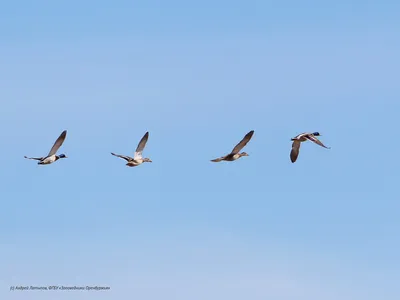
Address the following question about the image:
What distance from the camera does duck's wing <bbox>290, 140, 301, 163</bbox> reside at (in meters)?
95.9

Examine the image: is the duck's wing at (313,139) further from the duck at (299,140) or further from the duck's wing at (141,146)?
the duck's wing at (141,146)

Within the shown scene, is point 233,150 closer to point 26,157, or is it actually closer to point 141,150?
point 141,150

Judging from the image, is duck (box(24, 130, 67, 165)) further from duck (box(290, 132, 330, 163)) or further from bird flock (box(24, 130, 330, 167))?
duck (box(290, 132, 330, 163))

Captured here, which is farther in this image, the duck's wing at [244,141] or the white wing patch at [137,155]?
the white wing patch at [137,155]

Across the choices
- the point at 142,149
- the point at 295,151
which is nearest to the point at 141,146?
the point at 142,149

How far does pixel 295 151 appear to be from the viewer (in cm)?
9644

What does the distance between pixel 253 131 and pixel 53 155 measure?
51.0 feet

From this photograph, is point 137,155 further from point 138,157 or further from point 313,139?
point 313,139

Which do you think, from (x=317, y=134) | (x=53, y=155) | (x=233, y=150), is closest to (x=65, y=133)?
(x=53, y=155)

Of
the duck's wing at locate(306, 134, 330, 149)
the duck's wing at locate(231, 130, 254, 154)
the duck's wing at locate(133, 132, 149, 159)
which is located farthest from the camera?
the duck's wing at locate(133, 132, 149, 159)

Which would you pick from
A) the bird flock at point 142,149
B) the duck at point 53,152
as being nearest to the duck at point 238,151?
the bird flock at point 142,149

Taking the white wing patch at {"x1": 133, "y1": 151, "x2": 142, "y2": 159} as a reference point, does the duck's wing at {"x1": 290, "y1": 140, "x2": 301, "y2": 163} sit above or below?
above

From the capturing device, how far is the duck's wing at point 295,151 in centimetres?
9594

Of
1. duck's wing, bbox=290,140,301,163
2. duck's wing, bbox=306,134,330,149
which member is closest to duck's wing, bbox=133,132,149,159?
duck's wing, bbox=290,140,301,163
